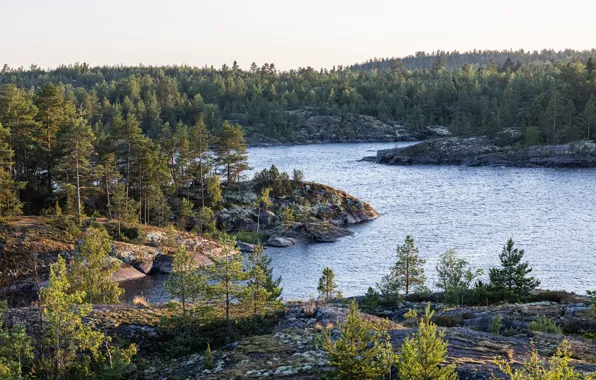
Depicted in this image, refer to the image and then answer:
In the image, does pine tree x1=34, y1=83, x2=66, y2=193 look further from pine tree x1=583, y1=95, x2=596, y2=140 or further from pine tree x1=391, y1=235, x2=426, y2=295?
pine tree x1=583, y1=95, x2=596, y2=140

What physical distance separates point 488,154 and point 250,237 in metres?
91.8

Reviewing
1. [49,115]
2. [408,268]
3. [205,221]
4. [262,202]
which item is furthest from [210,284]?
[262,202]

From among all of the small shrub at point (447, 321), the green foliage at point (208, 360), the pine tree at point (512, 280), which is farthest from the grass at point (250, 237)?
the green foliage at point (208, 360)

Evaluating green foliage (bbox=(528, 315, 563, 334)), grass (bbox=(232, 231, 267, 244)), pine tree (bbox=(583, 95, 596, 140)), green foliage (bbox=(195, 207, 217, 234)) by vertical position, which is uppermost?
pine tree (bbox=(583, 95, 596, 140))

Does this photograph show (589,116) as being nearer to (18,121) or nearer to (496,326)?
(18,121)

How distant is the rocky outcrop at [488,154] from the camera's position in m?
133

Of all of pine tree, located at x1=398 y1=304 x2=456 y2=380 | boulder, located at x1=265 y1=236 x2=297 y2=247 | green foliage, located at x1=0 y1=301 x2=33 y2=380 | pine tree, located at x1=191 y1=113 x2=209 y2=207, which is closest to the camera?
pine tree, located at x1=398 y1=304 x2=456 y2=380

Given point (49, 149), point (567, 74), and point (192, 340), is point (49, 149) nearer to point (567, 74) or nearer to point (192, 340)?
point (192, 340)

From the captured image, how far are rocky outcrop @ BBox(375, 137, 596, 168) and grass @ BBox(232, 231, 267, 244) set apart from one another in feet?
Result: 268

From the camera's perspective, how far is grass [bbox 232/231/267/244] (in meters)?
74.0

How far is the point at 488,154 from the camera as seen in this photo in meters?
147

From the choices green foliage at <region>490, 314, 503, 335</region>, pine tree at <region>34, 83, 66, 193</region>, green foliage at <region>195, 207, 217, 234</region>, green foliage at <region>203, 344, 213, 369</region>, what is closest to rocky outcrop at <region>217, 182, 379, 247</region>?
green foliage at <region>195, 207, 217, 234</region>

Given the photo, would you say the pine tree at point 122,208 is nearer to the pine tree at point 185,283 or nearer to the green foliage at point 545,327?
the pine tree at point 185,283

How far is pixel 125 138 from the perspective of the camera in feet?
244
